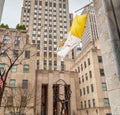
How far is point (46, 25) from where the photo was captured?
83750 millimetres

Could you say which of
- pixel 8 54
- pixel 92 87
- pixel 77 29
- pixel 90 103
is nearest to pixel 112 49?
pixel 77 29

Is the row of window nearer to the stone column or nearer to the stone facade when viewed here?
the stone facade

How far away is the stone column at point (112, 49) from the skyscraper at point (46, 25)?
2645 inches

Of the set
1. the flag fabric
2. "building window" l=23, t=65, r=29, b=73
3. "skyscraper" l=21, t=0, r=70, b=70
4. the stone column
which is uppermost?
"skyscraper" l=21, t=0, r=70, b=70

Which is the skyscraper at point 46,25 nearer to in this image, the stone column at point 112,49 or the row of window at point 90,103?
Answer: the row of window at point 90,103

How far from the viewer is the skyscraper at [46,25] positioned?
2918 inches

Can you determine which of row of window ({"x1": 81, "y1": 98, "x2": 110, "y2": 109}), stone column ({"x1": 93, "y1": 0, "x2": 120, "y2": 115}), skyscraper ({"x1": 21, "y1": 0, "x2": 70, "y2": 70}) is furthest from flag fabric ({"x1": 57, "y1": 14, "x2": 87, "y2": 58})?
skyscraper ({"x1": 21, "y1": 0, "x2": 70, "y2": 70})

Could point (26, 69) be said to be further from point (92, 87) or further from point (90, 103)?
point (90, 103)

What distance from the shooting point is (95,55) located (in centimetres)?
3644

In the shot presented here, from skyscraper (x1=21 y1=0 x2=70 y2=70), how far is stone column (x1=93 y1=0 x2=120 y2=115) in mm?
67178

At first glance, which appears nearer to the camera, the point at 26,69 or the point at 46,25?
the point at 26,69

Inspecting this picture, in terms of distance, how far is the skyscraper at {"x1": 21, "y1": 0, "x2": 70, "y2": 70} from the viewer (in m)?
74.1

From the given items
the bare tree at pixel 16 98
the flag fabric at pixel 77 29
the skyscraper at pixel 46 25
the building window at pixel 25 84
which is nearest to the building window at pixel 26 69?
the building window at pixel 25 84

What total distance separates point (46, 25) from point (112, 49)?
82291 millimetres
